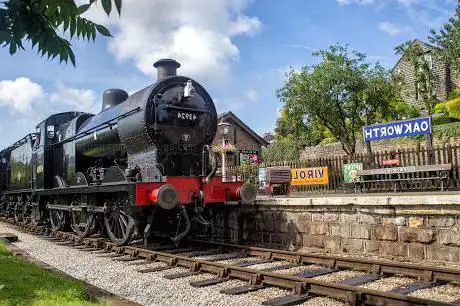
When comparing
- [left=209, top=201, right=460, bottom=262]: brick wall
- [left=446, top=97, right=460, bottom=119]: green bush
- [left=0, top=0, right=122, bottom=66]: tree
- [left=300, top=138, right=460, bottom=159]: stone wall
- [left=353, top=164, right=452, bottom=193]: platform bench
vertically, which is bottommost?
[left=209, top=201, right=460, bottom=262]: brick wall

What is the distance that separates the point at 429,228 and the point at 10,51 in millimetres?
6740

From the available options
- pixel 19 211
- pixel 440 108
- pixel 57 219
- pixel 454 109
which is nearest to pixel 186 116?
pixel 57 219

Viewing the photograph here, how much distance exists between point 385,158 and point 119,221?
801 cm

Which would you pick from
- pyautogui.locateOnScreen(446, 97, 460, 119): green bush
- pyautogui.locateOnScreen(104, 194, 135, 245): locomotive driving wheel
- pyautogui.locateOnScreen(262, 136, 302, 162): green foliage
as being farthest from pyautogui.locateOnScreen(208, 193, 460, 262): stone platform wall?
pyautogui.locateOnScreen(446, 97, 460, 119): green bush

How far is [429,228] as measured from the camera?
705 cm

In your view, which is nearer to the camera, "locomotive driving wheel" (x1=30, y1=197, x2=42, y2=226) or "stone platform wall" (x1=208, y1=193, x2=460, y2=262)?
"stone platform wall" (x1=208, y1=193, x2=460, y2=262)

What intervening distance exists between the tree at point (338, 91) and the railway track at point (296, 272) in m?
16.4

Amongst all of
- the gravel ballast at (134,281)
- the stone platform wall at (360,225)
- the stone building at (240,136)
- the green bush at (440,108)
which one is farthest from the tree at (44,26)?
the stone building at (240,136)

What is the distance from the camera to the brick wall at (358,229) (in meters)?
6.89

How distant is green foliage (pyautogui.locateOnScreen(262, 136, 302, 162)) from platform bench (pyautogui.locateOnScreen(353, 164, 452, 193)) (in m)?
17.2

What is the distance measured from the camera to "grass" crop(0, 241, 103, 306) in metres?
4.39

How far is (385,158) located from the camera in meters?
13.0

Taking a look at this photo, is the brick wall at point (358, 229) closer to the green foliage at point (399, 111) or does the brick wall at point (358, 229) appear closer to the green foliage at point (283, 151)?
the green foliage at point (399, 111)

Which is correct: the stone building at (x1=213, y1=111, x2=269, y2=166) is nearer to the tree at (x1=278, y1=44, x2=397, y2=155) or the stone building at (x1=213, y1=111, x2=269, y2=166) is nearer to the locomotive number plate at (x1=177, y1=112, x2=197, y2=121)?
the tree at (x1=278, y1=44, x2=397, y2=155)
